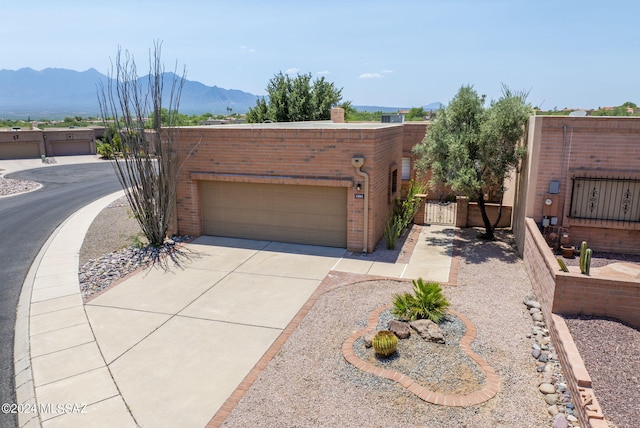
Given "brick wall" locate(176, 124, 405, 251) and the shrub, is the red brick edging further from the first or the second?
"brick wall" locate(176, 124, 405, 251)

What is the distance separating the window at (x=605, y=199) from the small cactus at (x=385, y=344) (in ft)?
26.3

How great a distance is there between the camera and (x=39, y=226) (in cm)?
1758

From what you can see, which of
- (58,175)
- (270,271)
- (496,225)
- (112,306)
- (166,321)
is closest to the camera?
(166,321)

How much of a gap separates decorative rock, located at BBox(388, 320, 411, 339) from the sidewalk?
7.08 ft

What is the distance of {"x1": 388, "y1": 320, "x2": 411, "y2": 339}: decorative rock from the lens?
786cm

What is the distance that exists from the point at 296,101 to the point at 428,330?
96.7ft

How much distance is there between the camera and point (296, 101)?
35.0 meters

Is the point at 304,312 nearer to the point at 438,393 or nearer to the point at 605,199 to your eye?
the point at 438,393

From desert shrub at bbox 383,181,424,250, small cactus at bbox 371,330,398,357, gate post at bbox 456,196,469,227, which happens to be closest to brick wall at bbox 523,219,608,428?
small cactus at bbox 371,330,398,357

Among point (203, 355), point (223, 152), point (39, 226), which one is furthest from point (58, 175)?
point (203, 355)

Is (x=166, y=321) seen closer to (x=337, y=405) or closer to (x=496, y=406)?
(x=337, y=405)

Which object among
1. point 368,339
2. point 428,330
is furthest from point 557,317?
point 368,339

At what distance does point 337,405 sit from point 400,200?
38.8ft

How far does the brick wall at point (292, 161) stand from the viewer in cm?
1302
